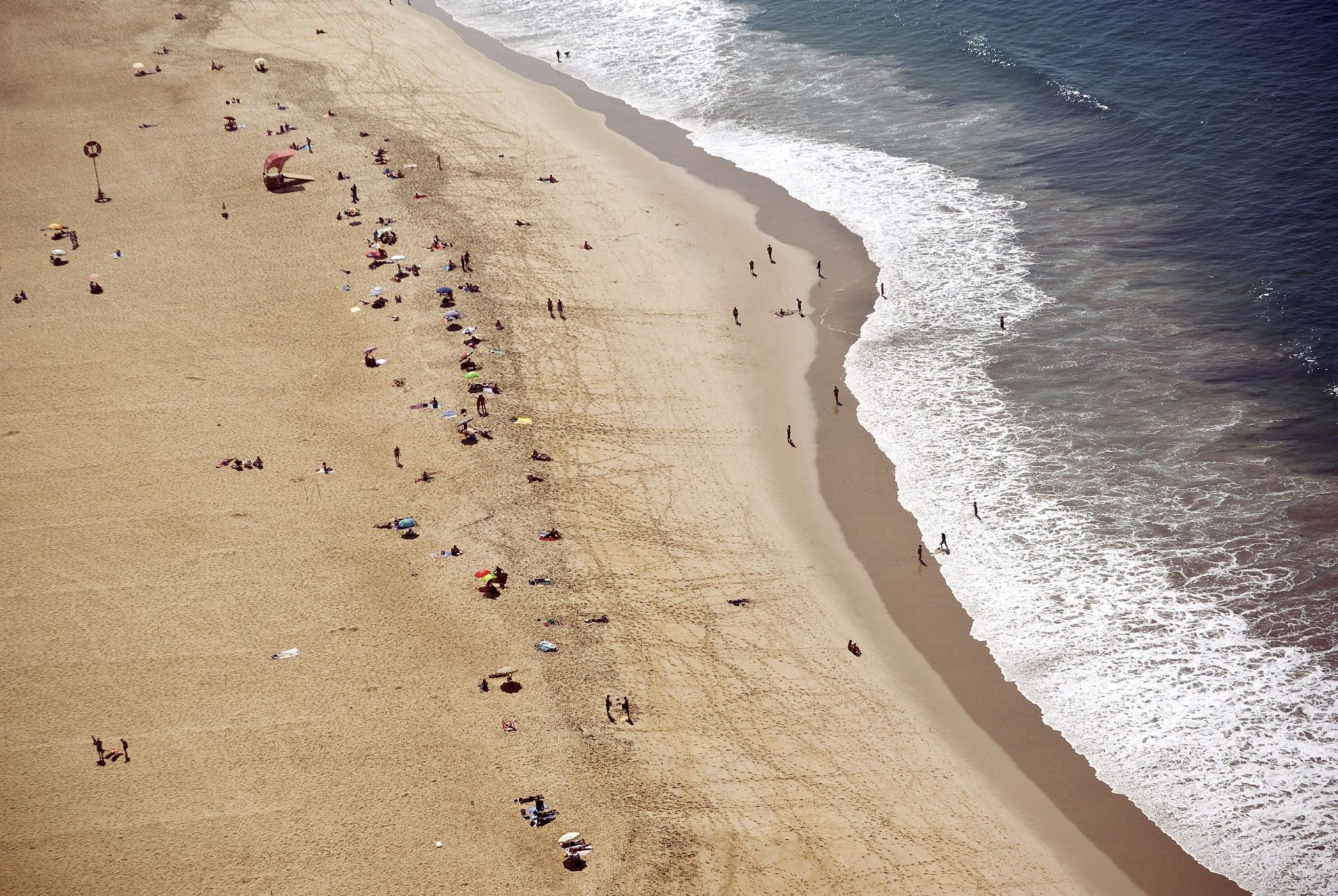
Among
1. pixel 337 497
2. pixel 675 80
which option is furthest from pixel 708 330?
pixel 675 80

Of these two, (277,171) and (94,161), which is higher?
(277,171)

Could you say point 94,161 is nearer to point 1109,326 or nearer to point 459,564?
point 459,564

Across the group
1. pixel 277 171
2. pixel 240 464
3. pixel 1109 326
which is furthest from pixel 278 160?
pixel 1109 326

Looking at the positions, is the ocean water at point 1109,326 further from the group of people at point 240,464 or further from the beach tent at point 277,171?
the beach tent at point 277,171

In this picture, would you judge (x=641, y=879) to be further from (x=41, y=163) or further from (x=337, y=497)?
(x=41, y=163)

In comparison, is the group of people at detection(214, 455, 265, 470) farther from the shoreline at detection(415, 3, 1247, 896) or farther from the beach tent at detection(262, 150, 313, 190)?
the beach tent at detection(262, 150, 313, 190)

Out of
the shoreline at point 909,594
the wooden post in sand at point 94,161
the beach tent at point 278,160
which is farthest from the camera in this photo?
the beach tent at point 278,160

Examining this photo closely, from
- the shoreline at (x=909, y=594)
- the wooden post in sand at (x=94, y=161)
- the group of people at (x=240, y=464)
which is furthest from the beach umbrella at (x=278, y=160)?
the group of people at (x=240, y=464)
